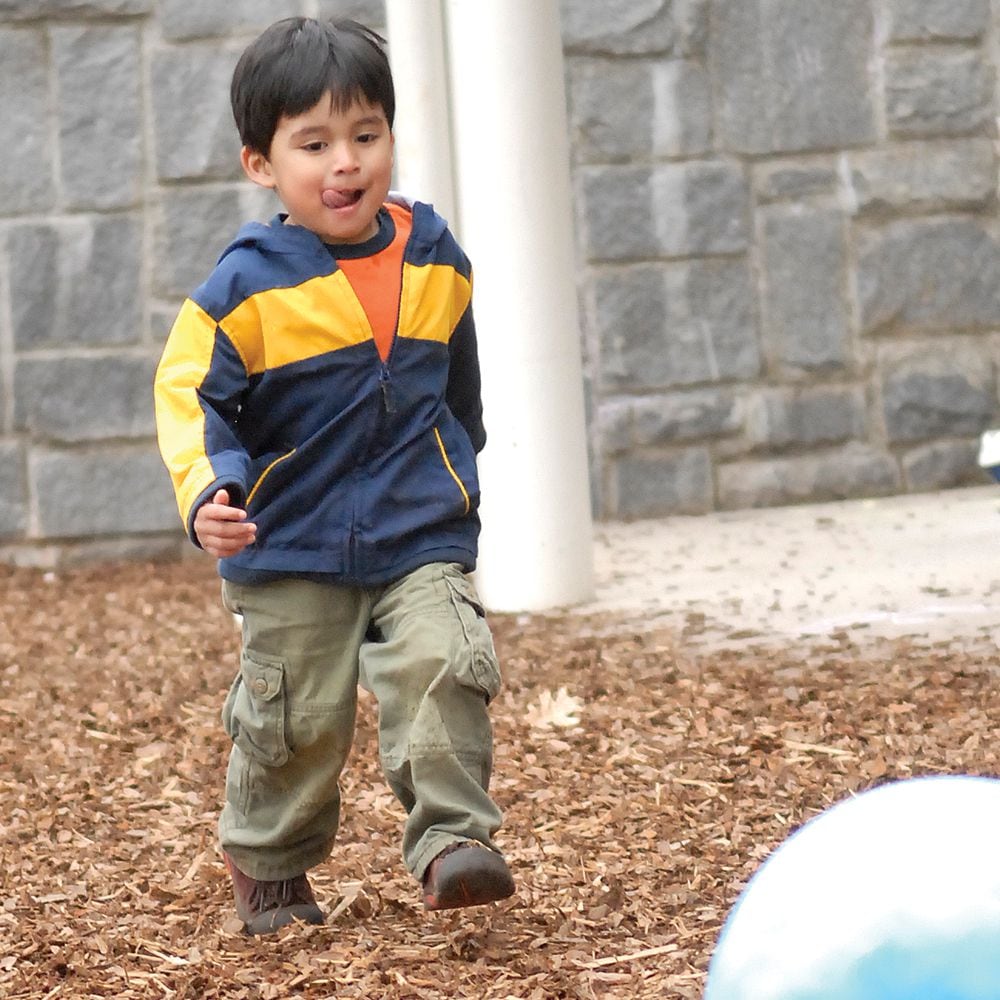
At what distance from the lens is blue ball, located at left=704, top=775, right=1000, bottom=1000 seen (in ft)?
5.88

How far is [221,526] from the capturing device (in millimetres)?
2602

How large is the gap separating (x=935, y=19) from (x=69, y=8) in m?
3.31

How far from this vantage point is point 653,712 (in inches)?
172

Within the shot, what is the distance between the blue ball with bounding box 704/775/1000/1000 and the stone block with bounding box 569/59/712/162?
5494mm

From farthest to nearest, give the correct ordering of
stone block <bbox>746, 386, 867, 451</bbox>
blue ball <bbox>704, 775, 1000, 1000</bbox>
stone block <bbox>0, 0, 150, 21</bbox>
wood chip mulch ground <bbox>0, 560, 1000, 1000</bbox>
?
stone block <bbox>746, 386, 867, 451</bbox>, stone block <bbox>0, 0, 150, 21</bbox>, wood chip mulch ground <bbox>0, 560, 1000, 1000</bbox>, blue ball <bbox>704, 775, 1000, 1000</bbox>

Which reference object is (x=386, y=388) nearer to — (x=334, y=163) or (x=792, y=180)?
(x=334, y=163)

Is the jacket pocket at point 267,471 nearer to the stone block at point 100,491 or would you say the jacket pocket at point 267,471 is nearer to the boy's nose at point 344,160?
the boy's nose at point 344,160

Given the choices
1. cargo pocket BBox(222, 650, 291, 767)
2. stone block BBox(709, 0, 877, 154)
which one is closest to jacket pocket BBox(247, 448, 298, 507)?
cargo pocket BBox(222, 650, 291, 767)

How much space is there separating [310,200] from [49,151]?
448 cm

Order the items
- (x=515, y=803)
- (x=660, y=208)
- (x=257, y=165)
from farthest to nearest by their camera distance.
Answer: (x=660, y=208) < (x=515, y=803) < (x=257, y=165)

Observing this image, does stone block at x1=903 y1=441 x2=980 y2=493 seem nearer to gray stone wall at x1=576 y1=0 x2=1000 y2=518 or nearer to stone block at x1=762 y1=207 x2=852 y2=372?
gray stone wall at x1=576 y1=0 x2=1000 y2=518

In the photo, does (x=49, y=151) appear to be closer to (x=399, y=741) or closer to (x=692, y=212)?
(x=692, y=212)

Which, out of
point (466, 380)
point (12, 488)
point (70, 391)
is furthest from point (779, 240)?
point (466, 380)

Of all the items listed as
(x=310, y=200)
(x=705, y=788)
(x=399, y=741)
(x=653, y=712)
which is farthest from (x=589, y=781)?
(x=310, y=200)
